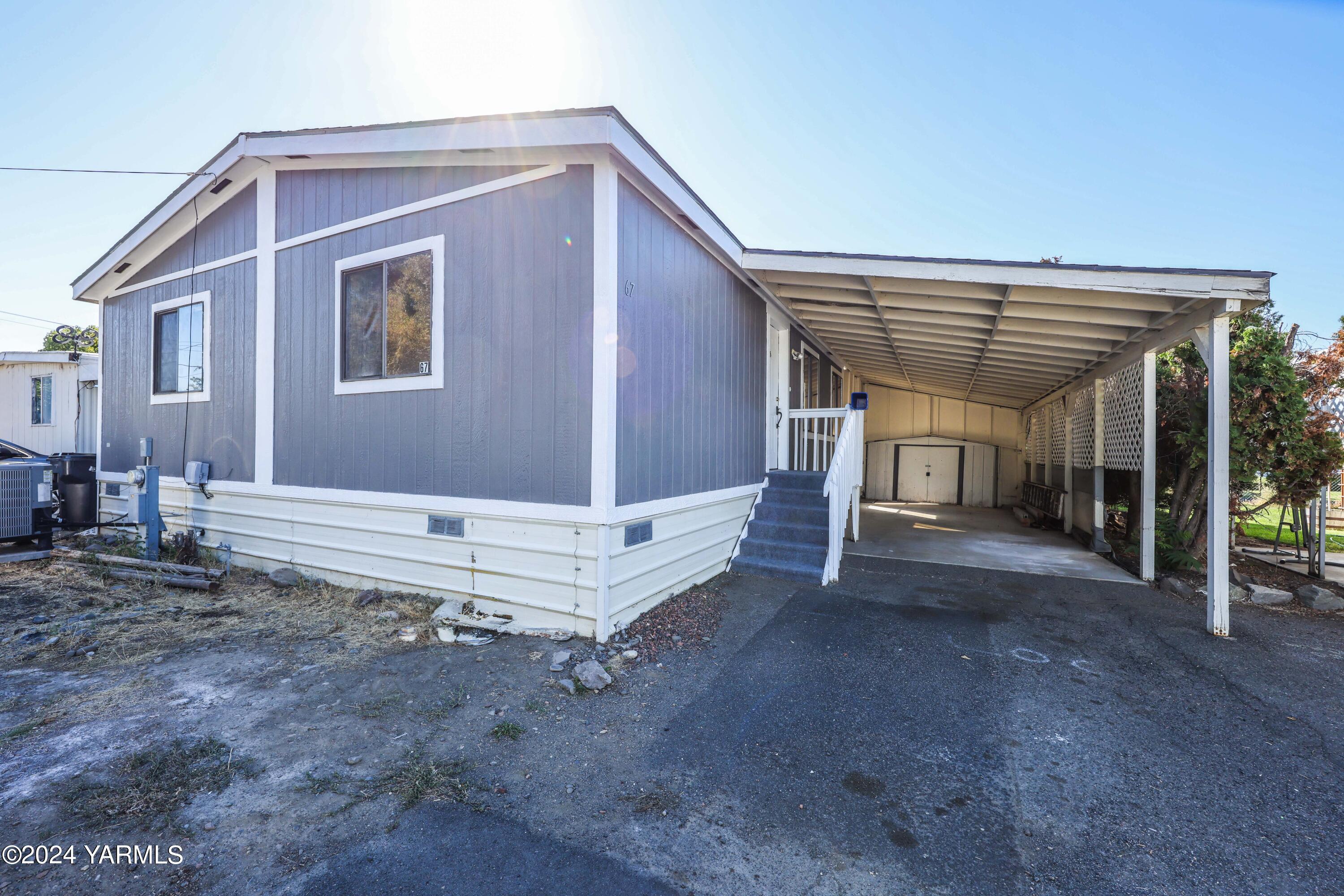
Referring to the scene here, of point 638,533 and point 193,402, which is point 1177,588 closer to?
point 638,533

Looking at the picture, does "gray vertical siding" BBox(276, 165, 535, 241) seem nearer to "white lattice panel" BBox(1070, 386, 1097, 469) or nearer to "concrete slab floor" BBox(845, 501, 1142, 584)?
"concrete slab floor" BBox(845, 501, 1142, 584)

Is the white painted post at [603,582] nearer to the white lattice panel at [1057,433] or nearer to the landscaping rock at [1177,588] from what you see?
the landscaping rock at [1177,588]

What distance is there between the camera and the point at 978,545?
7.54m

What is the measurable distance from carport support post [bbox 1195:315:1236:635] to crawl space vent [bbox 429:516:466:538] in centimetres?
545

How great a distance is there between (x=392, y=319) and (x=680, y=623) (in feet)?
11.1

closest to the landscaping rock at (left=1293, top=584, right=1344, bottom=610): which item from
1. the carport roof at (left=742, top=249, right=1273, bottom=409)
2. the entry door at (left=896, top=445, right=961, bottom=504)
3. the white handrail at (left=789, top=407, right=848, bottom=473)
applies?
the carport roof at (left=742, top=249, right=1273, bottom=409)

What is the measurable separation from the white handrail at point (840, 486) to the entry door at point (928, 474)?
25.2 ft

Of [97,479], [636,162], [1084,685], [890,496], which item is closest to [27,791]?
[636,162]

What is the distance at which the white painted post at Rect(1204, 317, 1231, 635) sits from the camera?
4.07m

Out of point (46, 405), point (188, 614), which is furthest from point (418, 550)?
point (46, 405)

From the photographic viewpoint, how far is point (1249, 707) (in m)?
2.94

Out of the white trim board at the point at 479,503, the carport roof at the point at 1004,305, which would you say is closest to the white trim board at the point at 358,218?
the white trim board at the point at 479,503

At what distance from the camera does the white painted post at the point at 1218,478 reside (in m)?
4.07

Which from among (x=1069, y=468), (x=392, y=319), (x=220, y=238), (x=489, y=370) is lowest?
(x=1069, y=468)
